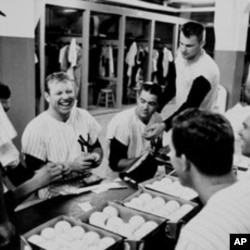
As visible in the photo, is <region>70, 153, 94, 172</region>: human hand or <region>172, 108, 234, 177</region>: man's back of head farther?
<region>70, 153, 94, 172</region>: human hand

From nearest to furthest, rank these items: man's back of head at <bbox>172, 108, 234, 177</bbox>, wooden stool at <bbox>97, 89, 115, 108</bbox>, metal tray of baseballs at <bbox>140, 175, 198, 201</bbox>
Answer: man's back of head at <bbox>172, 108, 234, 177</bbox>
metal tray of baseballs at <bbox>140, 175, 198, 201</bbox>
wooden stool at <bbox>97, 89, 115, 108</bbox>

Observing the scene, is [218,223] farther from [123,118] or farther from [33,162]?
[123,118]

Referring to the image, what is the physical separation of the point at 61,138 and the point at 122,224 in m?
1.18

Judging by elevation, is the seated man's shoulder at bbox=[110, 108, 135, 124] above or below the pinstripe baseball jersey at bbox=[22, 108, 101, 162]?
above

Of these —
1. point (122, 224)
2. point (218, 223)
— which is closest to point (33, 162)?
point (122, 224)

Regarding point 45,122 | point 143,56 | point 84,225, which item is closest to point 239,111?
point 45,122

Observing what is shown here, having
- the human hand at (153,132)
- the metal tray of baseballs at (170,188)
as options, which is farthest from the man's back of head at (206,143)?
the human hand at (153,132)

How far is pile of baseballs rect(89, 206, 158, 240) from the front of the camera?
61.3 inches

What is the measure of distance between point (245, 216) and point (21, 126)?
3262mm

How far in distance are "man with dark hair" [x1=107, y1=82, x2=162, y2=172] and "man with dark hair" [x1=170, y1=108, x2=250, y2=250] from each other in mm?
1467

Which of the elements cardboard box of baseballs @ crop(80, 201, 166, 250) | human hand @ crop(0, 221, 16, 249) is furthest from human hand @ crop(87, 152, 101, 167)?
human hand @ crop(0, 221, 16, 249)

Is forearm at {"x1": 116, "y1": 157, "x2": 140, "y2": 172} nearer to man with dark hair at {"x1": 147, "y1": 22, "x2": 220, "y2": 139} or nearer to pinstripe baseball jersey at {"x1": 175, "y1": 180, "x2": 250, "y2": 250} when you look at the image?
man with dark hair at {"x1": 147, "y1": 22, "x2": 220, "y2": 139}

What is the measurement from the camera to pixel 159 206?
1904 millimetres

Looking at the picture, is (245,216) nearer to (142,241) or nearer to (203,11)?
(142,241)
